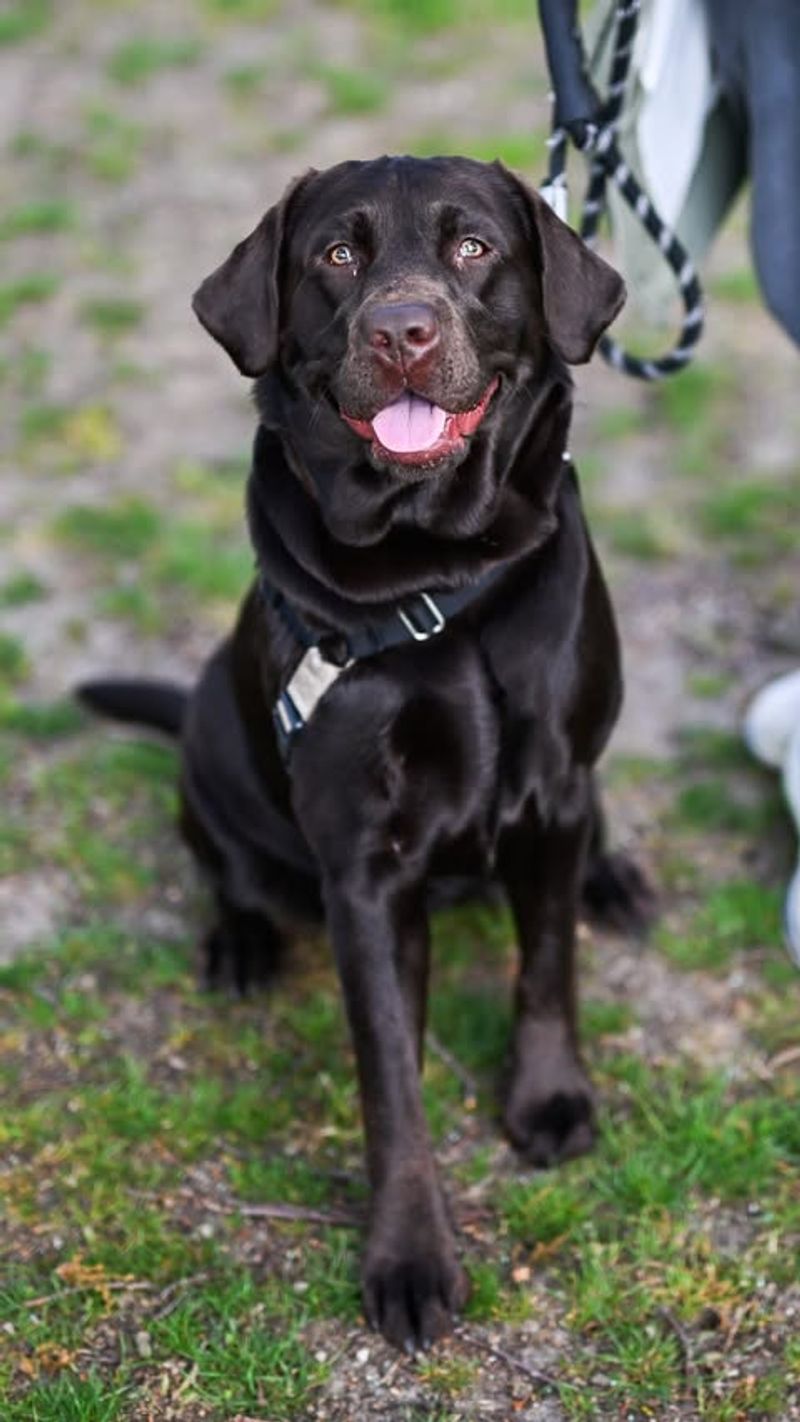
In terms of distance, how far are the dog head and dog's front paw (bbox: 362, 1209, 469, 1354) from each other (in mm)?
1026

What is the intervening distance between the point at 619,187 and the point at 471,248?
2.43 feet

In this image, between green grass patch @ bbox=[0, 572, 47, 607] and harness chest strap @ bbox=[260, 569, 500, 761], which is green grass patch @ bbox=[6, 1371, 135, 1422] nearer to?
harness chest strap @ bbox=[260, 569, 500, 761]

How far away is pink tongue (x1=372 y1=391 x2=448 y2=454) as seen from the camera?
238cm

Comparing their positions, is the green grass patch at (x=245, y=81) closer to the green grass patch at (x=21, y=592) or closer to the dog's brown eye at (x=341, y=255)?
the green grass patch at (x=21, y=592)

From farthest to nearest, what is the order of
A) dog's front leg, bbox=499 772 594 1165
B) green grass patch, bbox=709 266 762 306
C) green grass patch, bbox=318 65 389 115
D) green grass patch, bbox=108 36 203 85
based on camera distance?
green grass patch, bbox=108 36 203 85
green grass patch, bbox=318 65 389 115
green grass patch, bbox=709 266 762 306
dog's front leg, bbox=499 772 594 1165

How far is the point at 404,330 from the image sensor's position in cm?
229

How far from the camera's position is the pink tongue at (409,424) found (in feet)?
7.80

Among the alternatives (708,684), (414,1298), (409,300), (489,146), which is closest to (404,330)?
(409,300)

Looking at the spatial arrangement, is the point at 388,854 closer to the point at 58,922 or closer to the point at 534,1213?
the point at 534,1213

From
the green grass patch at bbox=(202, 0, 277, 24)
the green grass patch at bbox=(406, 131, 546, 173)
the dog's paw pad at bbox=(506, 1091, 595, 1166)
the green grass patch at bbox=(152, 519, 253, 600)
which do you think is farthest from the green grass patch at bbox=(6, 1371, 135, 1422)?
the green grass patch at bbox=(202, 0, 277, 24)

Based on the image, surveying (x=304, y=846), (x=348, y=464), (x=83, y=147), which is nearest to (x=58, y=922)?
(x=304, y=846)

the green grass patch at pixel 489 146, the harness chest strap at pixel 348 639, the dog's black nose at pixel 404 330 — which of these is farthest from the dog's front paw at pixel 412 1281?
the green grass patch at pixel 489 146

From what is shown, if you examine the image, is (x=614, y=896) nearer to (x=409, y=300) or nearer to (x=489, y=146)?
(x=409, y=300)

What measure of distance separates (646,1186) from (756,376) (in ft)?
8.77
